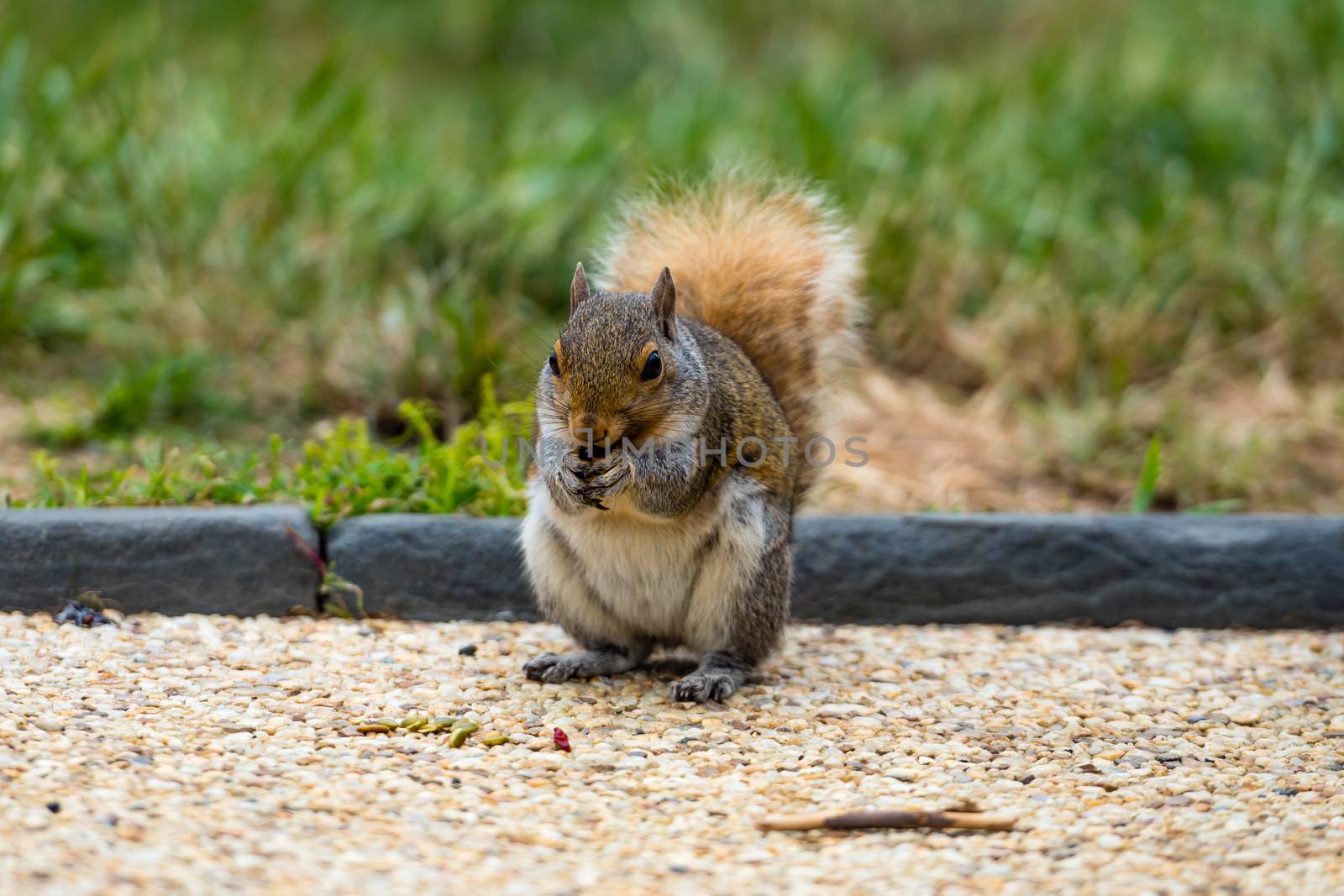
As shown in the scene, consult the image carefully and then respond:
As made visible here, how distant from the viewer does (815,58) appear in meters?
8.88

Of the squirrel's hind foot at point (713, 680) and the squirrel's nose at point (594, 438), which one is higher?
the squirrel's nose at point (594, 438)

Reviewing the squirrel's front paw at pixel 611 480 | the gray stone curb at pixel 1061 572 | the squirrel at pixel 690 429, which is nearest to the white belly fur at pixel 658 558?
the squirrel at pixel 690 429

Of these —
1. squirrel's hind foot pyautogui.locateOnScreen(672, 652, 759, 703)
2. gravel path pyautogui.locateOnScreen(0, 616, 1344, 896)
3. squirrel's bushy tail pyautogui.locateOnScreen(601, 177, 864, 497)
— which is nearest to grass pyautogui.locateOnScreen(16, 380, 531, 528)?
gravel path pyautogui.locateOnScreen(0, 616, 1344, 896)

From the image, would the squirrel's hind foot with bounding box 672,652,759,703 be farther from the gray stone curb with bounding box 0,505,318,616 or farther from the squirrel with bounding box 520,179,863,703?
the gray stone curb with bounding box 0,505,318,616

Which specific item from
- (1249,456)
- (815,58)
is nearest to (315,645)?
(1249,456)

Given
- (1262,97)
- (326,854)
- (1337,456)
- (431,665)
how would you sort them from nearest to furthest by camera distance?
(326,854) < (431,665) < (1337,456) < (1262,97)

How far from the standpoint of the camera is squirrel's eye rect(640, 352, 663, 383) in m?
3.22

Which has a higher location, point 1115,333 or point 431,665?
point 1115,333

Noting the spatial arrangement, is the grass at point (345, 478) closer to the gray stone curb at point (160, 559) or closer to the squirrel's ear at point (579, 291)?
the gray stone curb at point (160, 559)

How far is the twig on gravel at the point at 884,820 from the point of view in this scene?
268cm

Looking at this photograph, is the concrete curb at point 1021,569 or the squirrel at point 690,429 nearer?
the squirrel at point 690,429

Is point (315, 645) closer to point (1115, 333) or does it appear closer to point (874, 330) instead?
point (874, 330)

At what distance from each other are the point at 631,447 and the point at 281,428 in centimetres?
208

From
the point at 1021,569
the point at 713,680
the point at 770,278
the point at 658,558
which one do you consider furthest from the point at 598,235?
the point at 713,680
